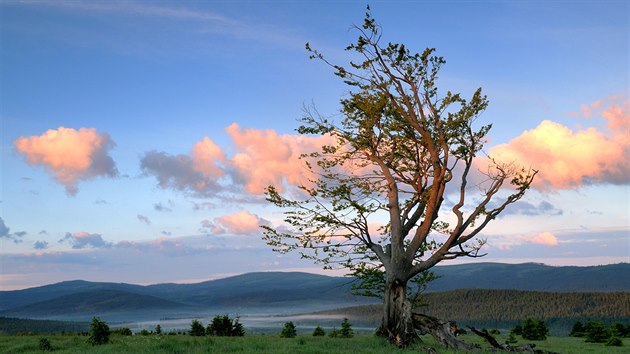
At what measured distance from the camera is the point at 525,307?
112 metres

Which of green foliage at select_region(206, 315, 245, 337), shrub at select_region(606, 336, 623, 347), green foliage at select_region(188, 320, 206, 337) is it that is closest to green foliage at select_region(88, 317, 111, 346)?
green foliage at select_region(188, 320, 206, 337)

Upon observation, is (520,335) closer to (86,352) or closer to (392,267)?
(392,267)

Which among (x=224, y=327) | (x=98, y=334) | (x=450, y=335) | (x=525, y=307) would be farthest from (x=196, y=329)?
(x=525, y=307)

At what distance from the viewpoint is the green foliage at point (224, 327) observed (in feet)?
147

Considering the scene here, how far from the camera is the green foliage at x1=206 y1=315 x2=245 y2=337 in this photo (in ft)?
147

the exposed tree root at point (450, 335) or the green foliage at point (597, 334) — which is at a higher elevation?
the exposed tree root at point (450, 335)

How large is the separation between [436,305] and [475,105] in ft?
337

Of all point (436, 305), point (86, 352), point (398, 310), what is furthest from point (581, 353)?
point (436, 305)

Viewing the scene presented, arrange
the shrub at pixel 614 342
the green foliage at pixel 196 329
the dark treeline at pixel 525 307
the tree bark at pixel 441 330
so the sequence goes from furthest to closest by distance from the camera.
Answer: the dark treeline at pixel 525 307, the green foliage at pixel 196 329, the shrub at pixel 614 342, the tree bark at pixel 441 330

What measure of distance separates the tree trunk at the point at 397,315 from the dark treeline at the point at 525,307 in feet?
218

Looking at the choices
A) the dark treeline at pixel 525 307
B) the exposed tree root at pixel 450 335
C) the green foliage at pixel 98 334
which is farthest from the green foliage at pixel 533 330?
the dark treeline at pixel 525 307

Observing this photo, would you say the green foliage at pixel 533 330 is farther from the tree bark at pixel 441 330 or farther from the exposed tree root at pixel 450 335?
the tree bark at pixel 441 330

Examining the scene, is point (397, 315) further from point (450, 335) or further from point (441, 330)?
point (450, 335)

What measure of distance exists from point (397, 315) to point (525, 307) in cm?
8930
